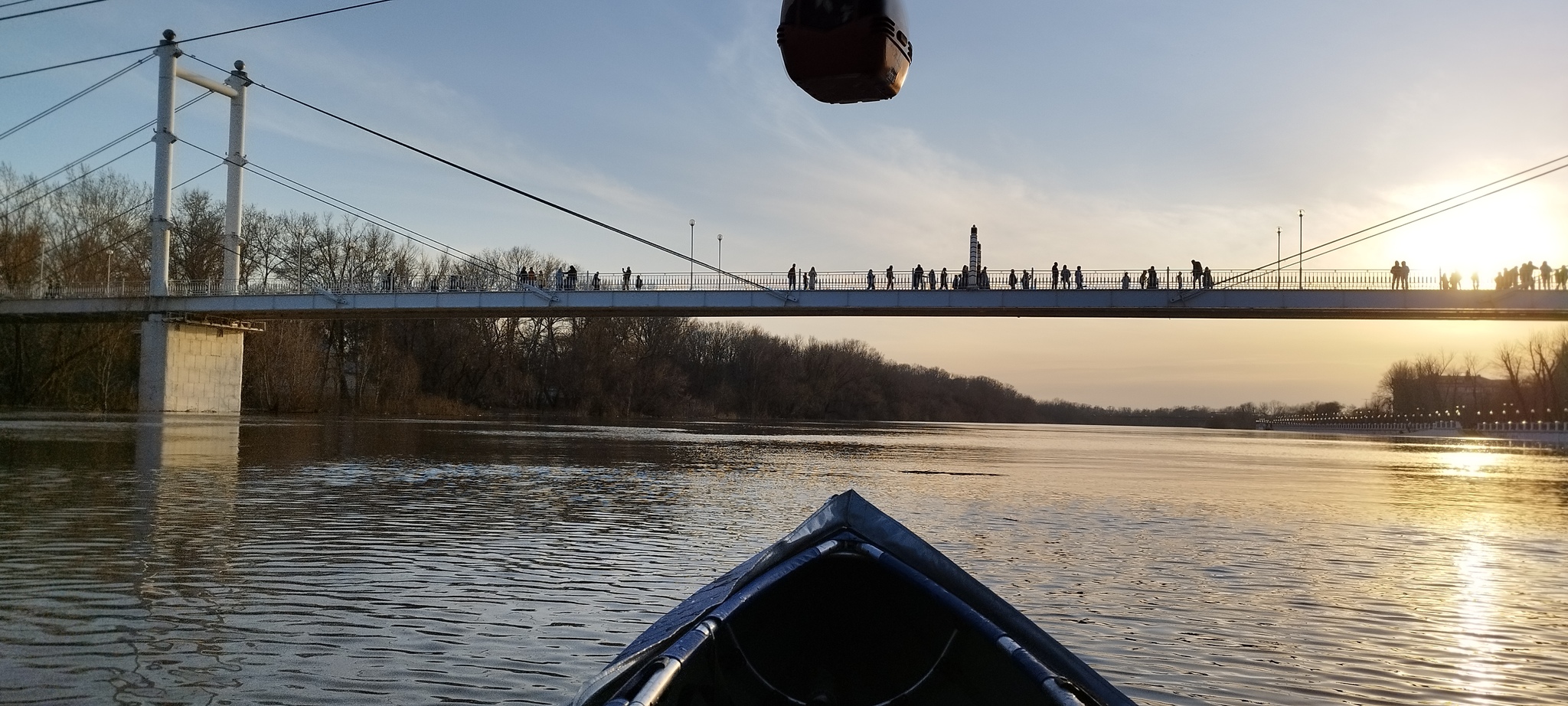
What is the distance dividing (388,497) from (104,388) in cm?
5653

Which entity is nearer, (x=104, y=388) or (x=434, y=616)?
(x=434, y=616)

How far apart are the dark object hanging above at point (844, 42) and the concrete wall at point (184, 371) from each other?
6832 cm

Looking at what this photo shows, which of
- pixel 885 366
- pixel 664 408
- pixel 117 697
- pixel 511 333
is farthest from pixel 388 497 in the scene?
pixel 885 366

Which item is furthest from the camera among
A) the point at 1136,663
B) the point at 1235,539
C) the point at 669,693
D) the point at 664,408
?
the point at 664,408

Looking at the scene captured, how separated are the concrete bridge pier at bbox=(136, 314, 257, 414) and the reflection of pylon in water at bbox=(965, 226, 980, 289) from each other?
149 feet

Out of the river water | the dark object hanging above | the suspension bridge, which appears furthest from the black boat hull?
the suspension bridge

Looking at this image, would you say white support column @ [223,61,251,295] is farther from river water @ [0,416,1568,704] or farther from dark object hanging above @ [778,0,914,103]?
dark object hanging above @ [778,0,914,103]

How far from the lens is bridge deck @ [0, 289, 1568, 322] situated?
6206 centimetres

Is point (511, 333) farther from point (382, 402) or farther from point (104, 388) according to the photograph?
point (104, 388)

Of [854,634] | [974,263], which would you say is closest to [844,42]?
[854,634]

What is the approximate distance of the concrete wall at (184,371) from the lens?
65.1 metres

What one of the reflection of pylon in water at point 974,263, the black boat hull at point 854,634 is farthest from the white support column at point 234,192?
the black boat hull at point 854,634

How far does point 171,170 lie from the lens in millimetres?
68500

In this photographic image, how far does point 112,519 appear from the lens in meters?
13.2
